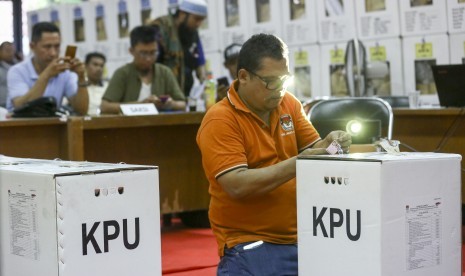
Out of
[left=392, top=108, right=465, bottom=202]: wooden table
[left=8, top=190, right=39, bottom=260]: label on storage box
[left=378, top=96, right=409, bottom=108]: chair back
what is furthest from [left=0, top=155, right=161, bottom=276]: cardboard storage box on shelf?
[left=378, top=96, right=409, bottom=108]: chair back

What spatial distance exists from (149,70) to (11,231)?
3.60m

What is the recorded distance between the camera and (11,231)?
2.69m

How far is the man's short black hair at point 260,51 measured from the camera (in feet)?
9.80

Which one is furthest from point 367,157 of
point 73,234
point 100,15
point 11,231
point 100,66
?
point 100,15

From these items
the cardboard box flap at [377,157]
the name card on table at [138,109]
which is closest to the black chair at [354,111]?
the name card on table at [138,109]

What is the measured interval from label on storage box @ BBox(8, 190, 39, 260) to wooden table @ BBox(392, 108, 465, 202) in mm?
3101

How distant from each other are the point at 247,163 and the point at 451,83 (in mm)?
2547

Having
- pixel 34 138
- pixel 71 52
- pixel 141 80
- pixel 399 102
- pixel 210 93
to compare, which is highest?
pixel 71 52

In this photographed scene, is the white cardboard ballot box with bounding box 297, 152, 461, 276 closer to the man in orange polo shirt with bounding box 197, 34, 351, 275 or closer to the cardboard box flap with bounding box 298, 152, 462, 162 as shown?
the cardboard box flap with bounding box 298, 152, 462, 162

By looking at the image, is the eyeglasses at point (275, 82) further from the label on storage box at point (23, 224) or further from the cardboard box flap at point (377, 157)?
the label on storage box at point (23, 224)

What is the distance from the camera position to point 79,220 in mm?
2480

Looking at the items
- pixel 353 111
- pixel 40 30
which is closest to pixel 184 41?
pixel 40 30

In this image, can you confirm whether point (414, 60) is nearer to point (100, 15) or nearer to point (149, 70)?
point (149, 70)

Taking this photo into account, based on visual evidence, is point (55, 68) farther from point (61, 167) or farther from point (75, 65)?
point (61, 167)
